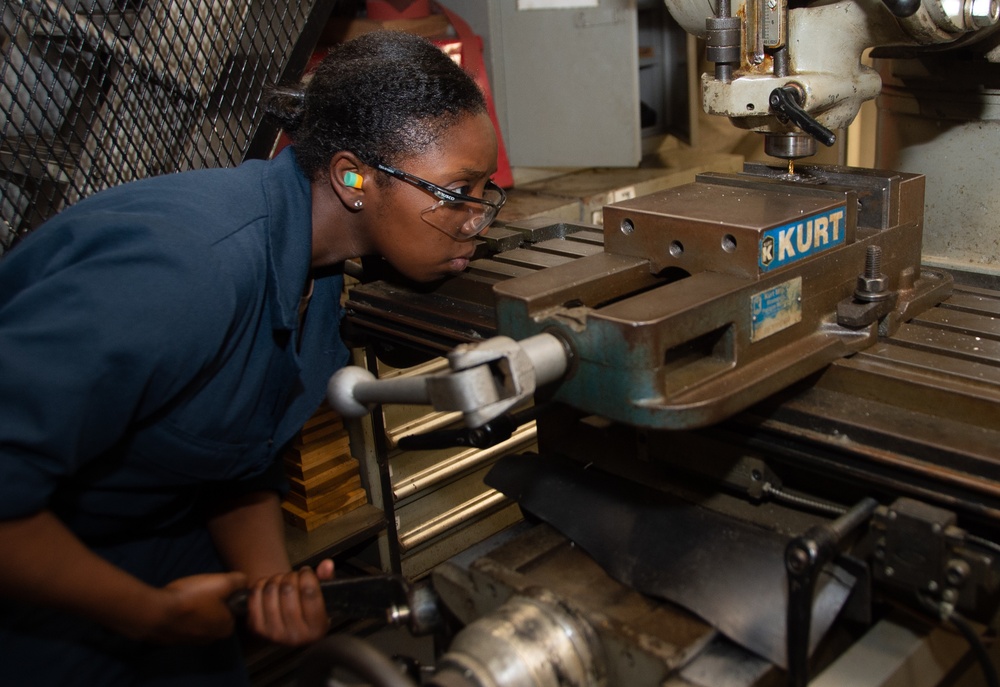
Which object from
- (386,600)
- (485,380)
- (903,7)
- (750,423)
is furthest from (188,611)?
(903,7)

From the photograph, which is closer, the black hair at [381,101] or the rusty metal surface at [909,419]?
the rusty metal surface at [909,419]

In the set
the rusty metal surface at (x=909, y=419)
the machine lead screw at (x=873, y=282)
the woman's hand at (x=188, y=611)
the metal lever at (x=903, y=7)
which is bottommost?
the woman's hand at (x=188, y=611)

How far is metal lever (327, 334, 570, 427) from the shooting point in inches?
28.7

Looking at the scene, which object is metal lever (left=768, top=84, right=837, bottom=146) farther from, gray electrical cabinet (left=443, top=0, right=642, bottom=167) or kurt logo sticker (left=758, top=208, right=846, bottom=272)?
gray electrical cabinet (left=443, top=0, right=642, bottom=167)

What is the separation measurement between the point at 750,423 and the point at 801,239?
19cm

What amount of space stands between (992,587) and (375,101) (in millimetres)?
837

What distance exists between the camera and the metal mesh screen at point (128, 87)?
152cm

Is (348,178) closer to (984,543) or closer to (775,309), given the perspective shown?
(775,309)

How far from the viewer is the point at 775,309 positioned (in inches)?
36.3

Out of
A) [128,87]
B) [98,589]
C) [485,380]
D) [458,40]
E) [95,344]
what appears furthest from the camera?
[458,40]

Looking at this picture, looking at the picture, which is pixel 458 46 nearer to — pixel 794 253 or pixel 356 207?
pixel 356 207

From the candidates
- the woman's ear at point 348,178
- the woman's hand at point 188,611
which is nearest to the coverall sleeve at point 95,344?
the woman's hand at point 188,611

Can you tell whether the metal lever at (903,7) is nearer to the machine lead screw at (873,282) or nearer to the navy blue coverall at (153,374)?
the machine lead screw at (873,282)

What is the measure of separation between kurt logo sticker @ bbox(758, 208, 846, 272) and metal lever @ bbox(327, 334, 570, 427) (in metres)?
0.24
